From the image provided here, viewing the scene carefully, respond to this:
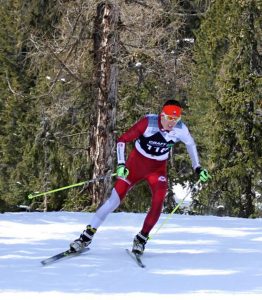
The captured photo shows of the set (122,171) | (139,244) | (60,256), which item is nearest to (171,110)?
(122,171)

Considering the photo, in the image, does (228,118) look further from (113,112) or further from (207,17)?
(113,112)

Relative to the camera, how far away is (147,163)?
21.1ft

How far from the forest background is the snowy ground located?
11.4 feet

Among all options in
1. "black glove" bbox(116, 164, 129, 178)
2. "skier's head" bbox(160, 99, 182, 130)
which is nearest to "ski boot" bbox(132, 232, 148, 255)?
"black glove" bbox(116, 164, 129, 178)

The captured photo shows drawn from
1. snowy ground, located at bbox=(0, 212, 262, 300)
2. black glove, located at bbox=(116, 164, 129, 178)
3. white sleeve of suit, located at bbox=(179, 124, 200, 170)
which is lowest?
snowy ground, located at bbox=(0, 212, 262, 300)

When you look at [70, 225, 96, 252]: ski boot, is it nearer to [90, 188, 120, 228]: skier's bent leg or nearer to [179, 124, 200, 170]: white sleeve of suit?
[90, 188, 120, 228]: skier's bent leg

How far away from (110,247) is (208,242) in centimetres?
124

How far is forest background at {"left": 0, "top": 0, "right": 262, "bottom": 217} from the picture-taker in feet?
38.5

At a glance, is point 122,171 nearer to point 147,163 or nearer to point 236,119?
point 147,163

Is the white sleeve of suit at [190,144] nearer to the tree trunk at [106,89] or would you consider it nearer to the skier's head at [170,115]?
the skier's head at [170,115]

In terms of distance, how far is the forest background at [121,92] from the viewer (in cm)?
1173

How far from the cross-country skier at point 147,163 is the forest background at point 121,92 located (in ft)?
16.3

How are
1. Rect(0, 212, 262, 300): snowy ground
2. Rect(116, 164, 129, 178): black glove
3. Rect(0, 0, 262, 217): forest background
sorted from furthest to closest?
Rect(0, 0, 262, 217): forest background → Rect(116, 164, 129, 178): black glove → Rect(0, 212, 262, 300): snowy ground

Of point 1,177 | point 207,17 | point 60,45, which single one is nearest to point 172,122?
point 60,45
